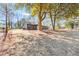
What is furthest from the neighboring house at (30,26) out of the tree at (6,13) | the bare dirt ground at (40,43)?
the tree at (6,13)

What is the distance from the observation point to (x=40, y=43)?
1.71 metres

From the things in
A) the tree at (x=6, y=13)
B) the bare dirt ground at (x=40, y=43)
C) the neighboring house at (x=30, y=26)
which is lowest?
the bare dirt ground at (x=40, y=43)

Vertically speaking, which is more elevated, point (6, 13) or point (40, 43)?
point (6, 13)

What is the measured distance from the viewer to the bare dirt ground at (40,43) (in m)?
1.70

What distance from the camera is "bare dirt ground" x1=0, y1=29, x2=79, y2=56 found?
5.57ft

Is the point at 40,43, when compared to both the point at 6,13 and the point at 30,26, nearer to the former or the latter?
the point at 30,26

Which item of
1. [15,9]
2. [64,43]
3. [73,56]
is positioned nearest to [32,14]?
[15,9]

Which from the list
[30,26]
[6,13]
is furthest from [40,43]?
[6,13]

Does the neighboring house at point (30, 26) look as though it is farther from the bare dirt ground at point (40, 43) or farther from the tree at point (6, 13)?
the tree at point (6, 13)

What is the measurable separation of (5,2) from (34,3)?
0.94 ft

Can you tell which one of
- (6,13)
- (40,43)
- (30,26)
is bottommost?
(40,43)

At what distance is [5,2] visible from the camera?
171cm

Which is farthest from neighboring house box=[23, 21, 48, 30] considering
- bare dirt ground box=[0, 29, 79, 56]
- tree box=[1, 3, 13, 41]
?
tree box=[1, 3, 13, 41]

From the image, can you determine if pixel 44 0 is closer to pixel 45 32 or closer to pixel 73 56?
pixel 45 32
